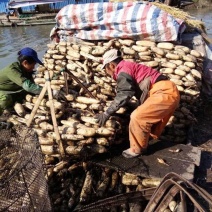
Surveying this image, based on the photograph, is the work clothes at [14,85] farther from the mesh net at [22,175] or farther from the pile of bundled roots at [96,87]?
the mesh net at [22,175]

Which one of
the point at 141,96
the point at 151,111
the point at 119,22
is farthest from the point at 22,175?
the point at 119,22

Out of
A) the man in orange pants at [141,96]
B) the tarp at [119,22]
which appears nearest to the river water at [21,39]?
the tarp at [119,22]

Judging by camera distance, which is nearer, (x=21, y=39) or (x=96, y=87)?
(x=96, y=87)

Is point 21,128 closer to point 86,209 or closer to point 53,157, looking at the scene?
point 53,157

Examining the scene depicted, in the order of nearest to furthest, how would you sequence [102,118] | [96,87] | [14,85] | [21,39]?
[102,118] → [14,85] → [96,87] → [21,39]

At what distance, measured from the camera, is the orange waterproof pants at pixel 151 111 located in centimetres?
441

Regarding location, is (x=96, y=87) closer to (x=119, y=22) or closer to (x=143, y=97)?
(x=143, y=97)

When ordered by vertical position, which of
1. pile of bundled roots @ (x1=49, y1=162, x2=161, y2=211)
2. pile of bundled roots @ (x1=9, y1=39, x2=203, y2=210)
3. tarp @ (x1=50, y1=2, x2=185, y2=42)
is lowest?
pile of bundled roots @ (x1=49, y1=162, x2=161, y2=211)

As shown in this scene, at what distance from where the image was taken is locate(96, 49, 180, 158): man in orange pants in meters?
4.43

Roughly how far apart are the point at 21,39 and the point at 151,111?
2214 centimetres

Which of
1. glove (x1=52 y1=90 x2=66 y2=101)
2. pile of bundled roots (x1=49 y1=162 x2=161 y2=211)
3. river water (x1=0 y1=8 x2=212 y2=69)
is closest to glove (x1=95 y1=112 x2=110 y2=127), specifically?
pile of bundled roots (x1=49 y1=162 x2=161 y2=211)

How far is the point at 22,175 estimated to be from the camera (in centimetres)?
300

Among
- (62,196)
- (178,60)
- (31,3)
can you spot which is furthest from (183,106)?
(31,3)

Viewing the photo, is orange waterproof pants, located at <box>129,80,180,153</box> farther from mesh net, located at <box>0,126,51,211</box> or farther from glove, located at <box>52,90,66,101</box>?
mesh net, located at <box>0,126,51,211</box>
